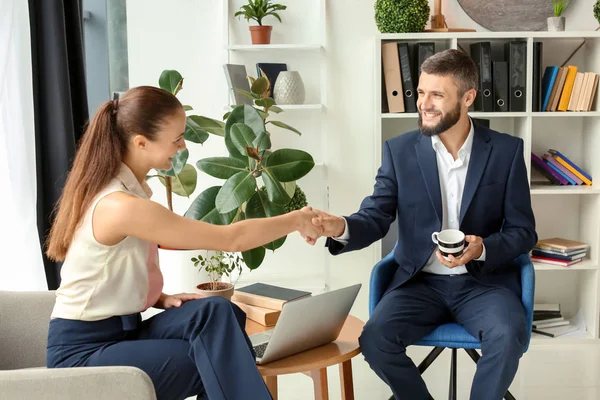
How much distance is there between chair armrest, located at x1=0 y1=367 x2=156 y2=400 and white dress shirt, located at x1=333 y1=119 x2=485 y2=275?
1152mm

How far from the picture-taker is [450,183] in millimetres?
2664

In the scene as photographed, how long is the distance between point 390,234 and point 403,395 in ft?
5.87

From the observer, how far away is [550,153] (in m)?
3.95

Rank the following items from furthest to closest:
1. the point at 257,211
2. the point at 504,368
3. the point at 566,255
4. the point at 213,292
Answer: the point at 566,255 → the point at 257,211 → the point at 213,292 → the point at 504,368

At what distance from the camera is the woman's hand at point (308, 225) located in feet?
7.55

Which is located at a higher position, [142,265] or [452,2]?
[452,2]

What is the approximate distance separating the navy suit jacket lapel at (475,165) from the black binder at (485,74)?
3.51ft

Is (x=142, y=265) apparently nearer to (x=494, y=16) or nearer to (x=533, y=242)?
(x=533, y=242)

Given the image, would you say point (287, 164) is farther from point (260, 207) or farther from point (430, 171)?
point (430, 171)

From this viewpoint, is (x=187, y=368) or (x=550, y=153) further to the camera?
(x=550, y=153)

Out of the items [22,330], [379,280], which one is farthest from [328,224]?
[22,330]

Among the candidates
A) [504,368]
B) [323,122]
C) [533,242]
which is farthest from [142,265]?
[323,122]

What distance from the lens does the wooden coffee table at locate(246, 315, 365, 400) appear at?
2049 mm

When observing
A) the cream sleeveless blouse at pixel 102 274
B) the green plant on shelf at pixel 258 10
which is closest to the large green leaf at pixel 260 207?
the green plant on shelf at pixel 258 10
